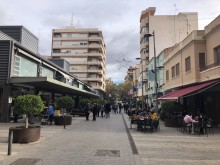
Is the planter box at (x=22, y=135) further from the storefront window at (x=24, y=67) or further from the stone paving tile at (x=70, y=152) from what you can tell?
the storefront window at (x=24, y=67)

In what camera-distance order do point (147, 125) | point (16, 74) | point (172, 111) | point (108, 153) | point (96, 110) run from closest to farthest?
point (108, 153) < point (147, 125) < point (172, 111) < point (16, 74) < point (96, 110)

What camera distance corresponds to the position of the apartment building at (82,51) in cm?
7725

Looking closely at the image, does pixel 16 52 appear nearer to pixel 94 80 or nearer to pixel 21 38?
pixel 21 38

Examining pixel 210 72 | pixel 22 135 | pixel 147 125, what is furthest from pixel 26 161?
pixel 210 72

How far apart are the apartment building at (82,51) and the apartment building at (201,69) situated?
52.3 metres

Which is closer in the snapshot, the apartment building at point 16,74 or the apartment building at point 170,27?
the apartment building at point 16,74

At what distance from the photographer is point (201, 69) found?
67.8 ft

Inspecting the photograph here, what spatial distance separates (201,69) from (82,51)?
6001cm

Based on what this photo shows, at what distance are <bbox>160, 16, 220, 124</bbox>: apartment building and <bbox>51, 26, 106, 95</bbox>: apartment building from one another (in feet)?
172

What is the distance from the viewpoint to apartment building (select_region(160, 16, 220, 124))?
18.3m

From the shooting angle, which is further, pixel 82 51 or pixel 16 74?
pixel 82 51

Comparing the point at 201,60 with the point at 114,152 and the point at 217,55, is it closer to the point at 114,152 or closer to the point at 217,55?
the point at 217,55

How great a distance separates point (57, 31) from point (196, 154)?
75.9 metres

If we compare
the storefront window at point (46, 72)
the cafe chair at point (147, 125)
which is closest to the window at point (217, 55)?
the cafe chair at point (147, 125)
